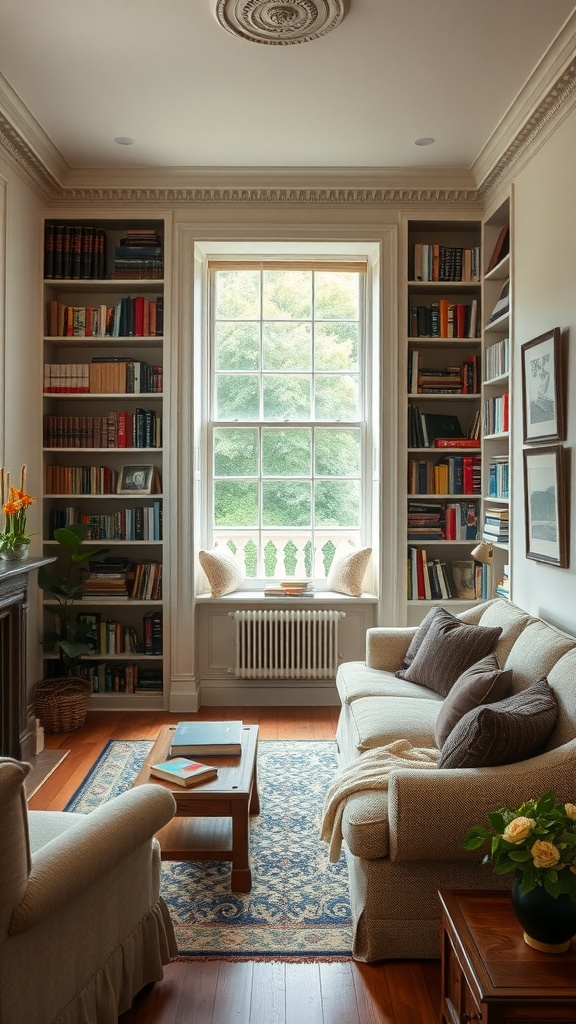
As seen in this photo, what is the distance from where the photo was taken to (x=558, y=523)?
3605mm

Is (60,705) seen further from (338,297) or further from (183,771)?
(338,297)

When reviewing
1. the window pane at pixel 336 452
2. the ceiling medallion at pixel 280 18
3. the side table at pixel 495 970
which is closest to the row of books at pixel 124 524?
the window pane at pixel 336 452

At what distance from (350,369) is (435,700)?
276 centimetres

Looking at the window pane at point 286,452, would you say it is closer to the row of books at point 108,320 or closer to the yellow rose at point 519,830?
the row of books at point 108,320

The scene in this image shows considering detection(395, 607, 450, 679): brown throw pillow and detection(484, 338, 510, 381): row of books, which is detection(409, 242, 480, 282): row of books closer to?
detection(484, 338, 510, 381): row of books

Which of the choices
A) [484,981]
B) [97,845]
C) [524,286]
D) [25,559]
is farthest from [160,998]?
[524,286]

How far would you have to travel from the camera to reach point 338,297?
5652mm

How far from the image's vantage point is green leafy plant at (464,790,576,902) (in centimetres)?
178

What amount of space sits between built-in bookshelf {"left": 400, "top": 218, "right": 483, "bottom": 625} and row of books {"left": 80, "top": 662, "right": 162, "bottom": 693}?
172 cm

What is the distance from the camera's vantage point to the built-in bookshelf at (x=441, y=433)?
→ 5.19 meters

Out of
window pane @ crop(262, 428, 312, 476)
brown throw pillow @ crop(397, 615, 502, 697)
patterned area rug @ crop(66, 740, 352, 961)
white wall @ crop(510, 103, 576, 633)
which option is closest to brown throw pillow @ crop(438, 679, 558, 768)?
patterned area rug @ crop(66, 740, 352, 961)

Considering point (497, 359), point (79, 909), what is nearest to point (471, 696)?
point (79, 909)

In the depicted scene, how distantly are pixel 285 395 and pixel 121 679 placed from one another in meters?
2.22

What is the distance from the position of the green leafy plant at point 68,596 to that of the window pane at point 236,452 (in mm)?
1088
